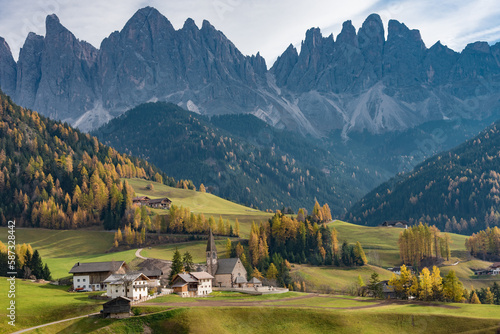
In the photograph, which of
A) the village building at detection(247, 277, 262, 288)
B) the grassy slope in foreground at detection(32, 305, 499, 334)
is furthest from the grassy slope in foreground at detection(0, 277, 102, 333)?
the village building at detection(247, 277, 262, 288)

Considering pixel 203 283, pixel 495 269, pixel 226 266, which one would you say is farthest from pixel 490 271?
pixel 203 283

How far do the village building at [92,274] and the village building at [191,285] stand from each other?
59.3 feet

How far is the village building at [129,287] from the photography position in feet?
329

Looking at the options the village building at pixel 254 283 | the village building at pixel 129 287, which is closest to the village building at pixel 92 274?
the village building at pixel 129 287

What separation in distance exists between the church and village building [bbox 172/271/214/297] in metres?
13.4

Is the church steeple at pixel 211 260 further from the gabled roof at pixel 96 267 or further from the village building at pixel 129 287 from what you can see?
the village building at pixel 129 287

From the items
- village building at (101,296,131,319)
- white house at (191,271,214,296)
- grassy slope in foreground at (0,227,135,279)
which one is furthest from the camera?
grassy slope in foreground at (0,227,135,279)

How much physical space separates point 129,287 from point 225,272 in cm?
3675

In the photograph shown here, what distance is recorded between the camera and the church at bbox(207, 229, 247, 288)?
433 ft

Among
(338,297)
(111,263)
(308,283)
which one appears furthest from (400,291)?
(111,263)

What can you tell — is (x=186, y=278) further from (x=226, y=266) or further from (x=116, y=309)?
(x=116, y=309)

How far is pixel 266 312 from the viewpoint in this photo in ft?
300

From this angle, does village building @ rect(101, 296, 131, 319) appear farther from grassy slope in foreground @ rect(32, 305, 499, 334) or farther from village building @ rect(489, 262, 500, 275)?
village building @ rect(489, 262, 500, 275)

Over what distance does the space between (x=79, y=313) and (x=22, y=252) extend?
59213mm
